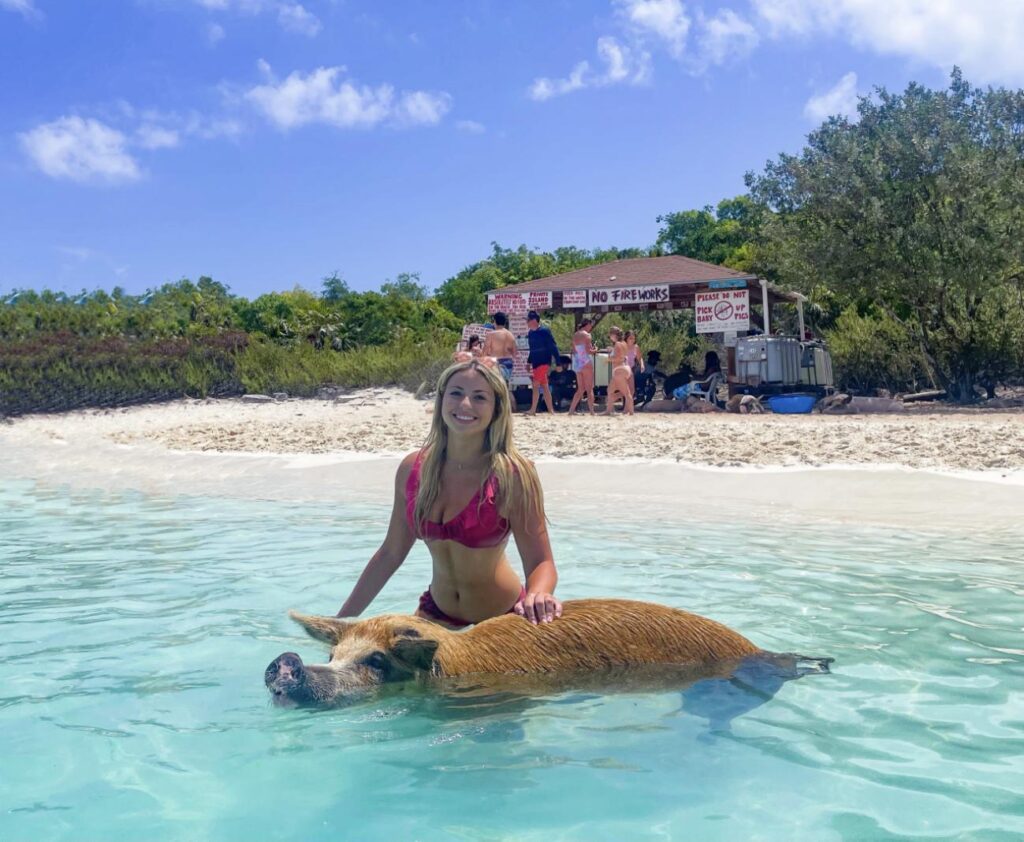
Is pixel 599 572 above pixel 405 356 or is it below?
below

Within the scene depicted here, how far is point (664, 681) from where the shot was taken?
3.35 m

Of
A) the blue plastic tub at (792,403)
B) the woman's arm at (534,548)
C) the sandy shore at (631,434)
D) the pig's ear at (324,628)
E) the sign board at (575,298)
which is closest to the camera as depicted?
the pig's ear at (324,628)

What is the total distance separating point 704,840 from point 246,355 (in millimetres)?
19894

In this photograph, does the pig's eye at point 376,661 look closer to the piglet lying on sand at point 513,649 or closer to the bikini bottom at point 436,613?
the piglet lying on sand at point 513,649

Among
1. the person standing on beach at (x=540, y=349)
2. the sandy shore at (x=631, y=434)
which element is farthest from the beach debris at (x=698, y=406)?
the person standing on beach at (x=540, y=349)

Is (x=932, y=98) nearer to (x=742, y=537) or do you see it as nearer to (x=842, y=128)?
(x=842, y=128)

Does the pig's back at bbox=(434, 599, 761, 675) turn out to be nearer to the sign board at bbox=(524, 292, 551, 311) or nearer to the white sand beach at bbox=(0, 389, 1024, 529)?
the white sand beach at bbox=(0, 389, 1024, 529)

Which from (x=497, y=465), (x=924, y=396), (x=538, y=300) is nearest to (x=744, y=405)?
(x=924, y=396)

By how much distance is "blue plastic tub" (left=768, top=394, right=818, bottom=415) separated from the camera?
15.7 metres

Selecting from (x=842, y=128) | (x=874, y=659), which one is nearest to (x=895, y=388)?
(x=842, y=128)

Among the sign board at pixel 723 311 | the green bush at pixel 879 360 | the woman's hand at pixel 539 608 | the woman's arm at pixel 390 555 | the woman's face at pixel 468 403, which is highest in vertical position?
the sign board at pixel 723 311

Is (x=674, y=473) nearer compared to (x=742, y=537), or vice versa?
(x=742, y=537)

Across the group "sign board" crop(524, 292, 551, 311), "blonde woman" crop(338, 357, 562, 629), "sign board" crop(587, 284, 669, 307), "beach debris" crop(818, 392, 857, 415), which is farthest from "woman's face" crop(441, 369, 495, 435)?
"sign board" crop(524, 292, 551, 311)

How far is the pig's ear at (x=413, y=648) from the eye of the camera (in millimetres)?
3017
